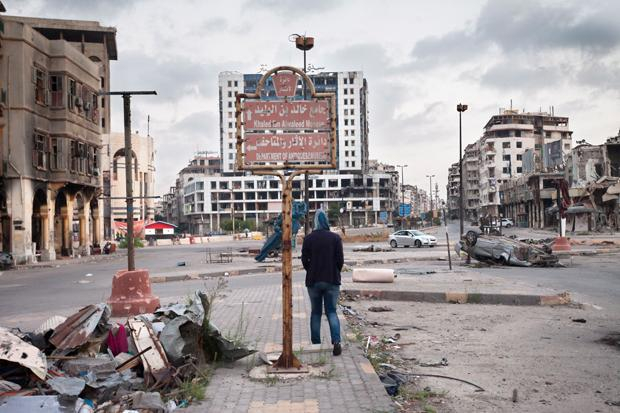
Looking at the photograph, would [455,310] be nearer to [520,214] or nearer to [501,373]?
[501,373]

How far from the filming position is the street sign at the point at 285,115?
6.80m

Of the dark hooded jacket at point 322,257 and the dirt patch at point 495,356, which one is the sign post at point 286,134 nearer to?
the dark hooded jacket at point 322,257

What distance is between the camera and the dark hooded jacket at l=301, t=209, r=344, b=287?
7.44m

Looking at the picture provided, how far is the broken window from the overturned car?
24.5 metres

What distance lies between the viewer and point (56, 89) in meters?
34.4

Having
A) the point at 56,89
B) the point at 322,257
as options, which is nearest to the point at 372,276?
the point at 322,257

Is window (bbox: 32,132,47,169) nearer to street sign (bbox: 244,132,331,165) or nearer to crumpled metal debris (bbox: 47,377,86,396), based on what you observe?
street sign (bbox: 244,132,331,165)

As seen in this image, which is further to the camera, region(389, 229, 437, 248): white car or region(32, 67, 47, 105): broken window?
A: region(389, 229, 437, 248): white car

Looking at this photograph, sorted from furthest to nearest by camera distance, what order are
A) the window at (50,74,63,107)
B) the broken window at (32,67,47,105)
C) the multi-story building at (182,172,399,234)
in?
the multi-story building at (182,172,399,234)
the window at (50,74,63,107)
the broken window at (32,67,47,105)

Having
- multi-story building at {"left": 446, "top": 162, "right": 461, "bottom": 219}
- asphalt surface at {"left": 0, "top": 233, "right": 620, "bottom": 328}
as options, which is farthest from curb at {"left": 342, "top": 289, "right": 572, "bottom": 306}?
multi-story building at {"left": 446, "top": 162, "right": 461, "bottom": 219}

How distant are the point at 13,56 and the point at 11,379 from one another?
101ft

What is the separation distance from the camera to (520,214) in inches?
3787

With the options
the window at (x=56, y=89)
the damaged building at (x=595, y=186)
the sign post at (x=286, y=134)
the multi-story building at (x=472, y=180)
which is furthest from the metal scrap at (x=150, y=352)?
the multi-story building at (x=472, y=180)

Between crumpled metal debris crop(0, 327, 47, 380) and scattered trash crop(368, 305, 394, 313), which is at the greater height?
crumpled metal debris crop(0, 327, 47, 380)
